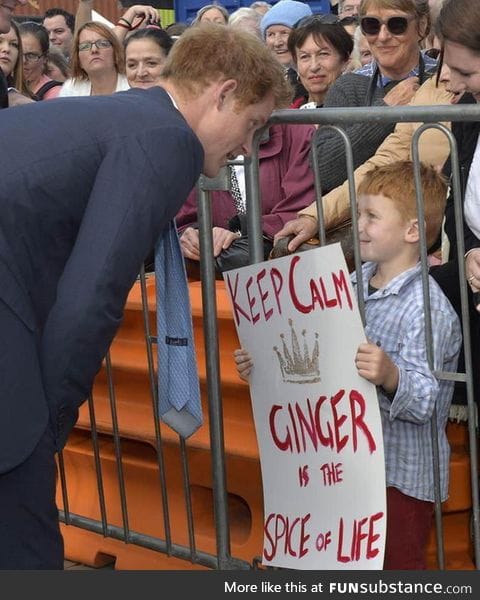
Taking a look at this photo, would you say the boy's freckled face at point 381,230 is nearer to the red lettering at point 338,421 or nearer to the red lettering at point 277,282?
the red lettering at point 277,282

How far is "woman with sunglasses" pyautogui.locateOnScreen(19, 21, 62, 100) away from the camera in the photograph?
8.08 m

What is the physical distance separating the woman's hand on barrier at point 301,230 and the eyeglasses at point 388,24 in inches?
60.7

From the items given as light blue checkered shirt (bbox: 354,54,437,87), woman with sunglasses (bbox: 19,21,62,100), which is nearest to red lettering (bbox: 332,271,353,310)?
light blue checkered shirt (bbox: 354,54,437,87)

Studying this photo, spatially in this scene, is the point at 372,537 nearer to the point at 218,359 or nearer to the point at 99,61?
the point at 218,359

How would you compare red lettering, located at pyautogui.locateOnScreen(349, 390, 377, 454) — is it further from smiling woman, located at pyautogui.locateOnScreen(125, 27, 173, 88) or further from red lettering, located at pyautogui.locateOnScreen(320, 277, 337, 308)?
smiling woman, located at pyautogui.locateOnScreen(125, 27, 173, 88)

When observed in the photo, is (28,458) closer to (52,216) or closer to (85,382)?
(85,382)

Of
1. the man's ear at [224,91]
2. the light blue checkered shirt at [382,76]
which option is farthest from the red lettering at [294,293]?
the light blue checkered shirt at [382,76]

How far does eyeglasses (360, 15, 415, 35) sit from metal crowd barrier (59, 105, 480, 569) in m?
1.49

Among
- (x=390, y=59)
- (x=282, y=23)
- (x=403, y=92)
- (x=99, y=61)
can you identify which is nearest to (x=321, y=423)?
(x=403, y=92)

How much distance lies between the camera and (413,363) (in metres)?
3.33

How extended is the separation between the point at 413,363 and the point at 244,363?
21.5 inches

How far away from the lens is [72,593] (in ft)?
10.2

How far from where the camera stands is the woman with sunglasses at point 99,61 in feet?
22.1

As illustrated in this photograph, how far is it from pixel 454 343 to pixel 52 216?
1.33 m
